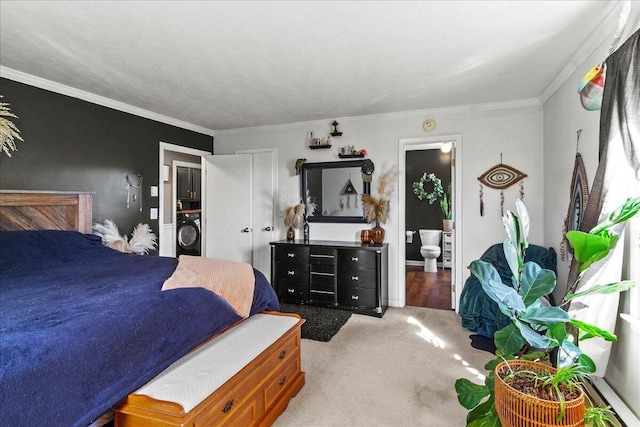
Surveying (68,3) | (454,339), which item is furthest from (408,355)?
(68,3)

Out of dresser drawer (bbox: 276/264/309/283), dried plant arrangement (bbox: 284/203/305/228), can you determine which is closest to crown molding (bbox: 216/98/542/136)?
dried plant arrangement (bbox: 284/203/305/228)

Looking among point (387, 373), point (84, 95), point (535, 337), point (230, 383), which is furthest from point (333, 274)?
point (84, 95)

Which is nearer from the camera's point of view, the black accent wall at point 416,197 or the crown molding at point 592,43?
the crown molding at point 592,43

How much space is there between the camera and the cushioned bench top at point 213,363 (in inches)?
57.7

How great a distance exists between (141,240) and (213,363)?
8.57ft

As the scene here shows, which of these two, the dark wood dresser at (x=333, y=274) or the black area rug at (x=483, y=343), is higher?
the dark wood dresser at (x=333, y=274)

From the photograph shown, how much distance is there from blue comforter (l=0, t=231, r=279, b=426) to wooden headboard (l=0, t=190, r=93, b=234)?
0.29 m

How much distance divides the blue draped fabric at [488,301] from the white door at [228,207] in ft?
9.39

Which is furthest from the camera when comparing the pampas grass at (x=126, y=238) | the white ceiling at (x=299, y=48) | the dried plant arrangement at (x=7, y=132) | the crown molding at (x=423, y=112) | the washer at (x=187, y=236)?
the washer at (x=187, y=236)

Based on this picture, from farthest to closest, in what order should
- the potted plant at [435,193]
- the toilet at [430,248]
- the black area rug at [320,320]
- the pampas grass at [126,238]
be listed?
1. the potted plant at [435,193]
2. the toilet at [430,248]
3. the pampas grass at [126,238]
4. the black area rug at [320,320]

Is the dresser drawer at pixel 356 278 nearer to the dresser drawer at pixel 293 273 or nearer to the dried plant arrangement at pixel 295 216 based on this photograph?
the dresser drawer at pixel 293 273

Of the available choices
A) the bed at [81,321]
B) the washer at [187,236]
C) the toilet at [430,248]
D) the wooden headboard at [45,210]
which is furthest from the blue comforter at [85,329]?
the toilet at [430,248]

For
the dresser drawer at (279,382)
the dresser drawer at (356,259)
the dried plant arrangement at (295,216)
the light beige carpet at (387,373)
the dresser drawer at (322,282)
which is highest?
the dried plant arrangement at (295,216)

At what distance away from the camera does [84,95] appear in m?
3.38
